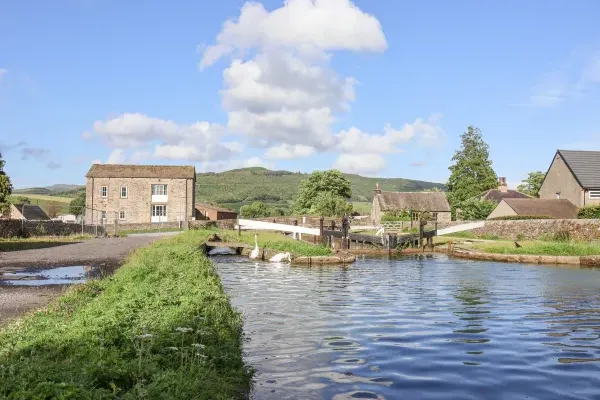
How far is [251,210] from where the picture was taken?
405 feet

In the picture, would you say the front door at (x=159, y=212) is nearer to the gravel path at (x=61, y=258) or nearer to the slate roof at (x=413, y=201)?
the slate roof at (x=413, y=201)

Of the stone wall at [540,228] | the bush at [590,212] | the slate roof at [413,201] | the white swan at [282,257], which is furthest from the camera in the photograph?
the slate roof at [413,201]

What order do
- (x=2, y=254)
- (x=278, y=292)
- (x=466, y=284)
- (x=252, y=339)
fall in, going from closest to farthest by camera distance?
1. (x=252, y=339)
2. (x=278, y=292)
3. (x=466, y=284)
4. (x=2, y=254)

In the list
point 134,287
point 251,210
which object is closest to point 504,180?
point 251,210

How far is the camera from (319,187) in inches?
3976

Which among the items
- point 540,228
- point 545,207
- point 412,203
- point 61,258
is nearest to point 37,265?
point 61,258

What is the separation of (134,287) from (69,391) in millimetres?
8092

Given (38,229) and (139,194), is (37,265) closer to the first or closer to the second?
(38,229)

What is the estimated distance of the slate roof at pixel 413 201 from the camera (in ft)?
281

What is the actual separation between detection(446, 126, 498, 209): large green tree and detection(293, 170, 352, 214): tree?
18806mm

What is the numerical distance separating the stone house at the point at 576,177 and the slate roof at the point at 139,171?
4299 cm

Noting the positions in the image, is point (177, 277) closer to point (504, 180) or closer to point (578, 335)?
point (578, 335)

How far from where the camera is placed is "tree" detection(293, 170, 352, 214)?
100 metres

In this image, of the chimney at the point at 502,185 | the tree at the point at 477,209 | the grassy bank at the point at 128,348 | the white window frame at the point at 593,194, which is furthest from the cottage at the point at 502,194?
the grassy bank at the point at 128,348
